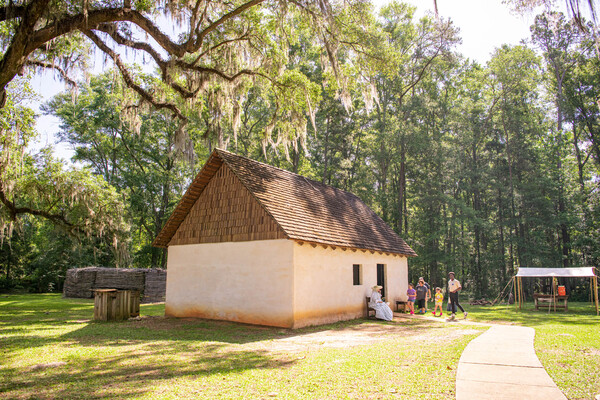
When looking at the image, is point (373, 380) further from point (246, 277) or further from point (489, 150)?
point (489, 150)

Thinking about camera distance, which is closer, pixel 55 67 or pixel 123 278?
pixel 55 67

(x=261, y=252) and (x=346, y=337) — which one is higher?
(x=261, y=252)

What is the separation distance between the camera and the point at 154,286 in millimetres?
23891

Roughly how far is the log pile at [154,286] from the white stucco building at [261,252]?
9909 millimetres

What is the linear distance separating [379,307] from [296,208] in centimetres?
492

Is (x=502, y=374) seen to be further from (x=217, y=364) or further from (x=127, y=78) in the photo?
(x=127, y=78)

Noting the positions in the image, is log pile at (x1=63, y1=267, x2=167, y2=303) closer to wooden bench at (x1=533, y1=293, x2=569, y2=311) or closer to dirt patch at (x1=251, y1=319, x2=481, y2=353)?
dirt patch at (x1=251, y1=319, x2=481, y2=353)

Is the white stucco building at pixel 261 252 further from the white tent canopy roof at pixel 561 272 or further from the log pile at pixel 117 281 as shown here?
the log pile at pixel 117 281

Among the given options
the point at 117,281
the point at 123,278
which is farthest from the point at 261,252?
the point at 117,281

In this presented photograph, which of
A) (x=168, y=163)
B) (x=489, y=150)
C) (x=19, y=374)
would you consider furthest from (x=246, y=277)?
(x=489, y=150)

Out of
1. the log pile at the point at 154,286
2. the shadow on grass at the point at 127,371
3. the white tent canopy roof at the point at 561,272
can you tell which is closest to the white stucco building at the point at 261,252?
the shadow on grass at the point at 127,371

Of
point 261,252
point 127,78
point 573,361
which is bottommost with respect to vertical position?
point 573,361

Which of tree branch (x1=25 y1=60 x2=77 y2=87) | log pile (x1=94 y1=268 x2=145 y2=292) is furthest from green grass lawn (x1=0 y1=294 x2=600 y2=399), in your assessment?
log pile (x1=94 y1=268 x2=145 y2=292)

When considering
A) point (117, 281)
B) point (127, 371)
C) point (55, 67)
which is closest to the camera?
point (127, 371)
